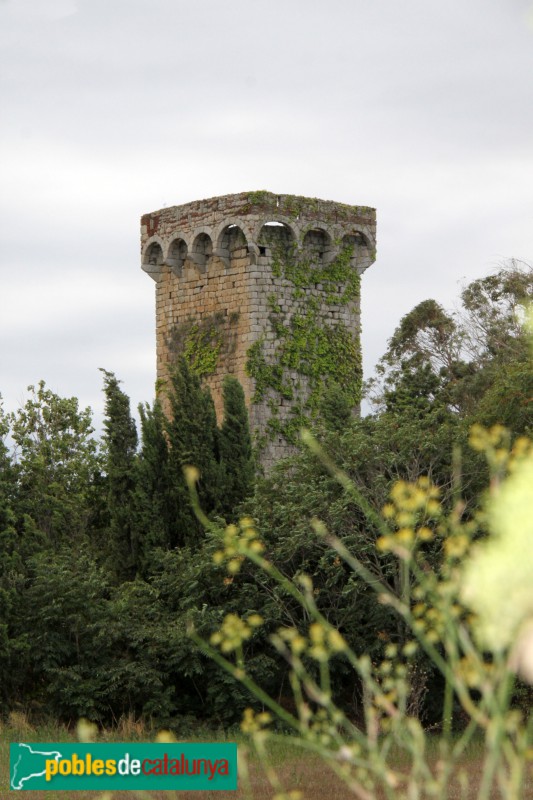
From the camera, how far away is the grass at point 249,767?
1426 cm

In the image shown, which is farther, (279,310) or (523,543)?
(279,310)

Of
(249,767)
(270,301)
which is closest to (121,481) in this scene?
(270,301)

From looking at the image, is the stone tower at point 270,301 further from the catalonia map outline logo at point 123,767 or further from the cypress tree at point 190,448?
the catalonia map outline logo at point 123,767

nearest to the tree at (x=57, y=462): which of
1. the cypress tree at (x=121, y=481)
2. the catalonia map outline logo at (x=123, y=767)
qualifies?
the cypress tree at (x=121, y=481)

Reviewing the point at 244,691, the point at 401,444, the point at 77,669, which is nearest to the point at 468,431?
the point at 401,444

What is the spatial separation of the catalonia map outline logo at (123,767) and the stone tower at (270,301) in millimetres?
13104

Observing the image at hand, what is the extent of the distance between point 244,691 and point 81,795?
5766mm

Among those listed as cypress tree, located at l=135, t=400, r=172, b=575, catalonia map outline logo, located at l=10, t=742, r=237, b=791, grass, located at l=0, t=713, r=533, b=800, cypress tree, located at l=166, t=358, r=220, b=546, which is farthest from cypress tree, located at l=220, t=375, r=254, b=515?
Result: catalonia map outline logo, located at l=10, t=742, r=237, b=791

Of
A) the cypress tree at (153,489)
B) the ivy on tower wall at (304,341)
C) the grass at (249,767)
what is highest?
the ivy on tower wall at (304,341)

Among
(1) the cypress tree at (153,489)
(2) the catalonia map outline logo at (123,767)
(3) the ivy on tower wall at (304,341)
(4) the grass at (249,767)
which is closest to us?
(2) the catalonia map outline logo at (123,767)

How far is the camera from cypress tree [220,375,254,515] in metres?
24.8

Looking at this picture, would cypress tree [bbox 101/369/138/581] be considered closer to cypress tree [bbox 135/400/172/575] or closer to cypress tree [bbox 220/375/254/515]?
cypress tree [bbox 135/400/172/575]

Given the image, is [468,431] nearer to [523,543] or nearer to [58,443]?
[523,543]

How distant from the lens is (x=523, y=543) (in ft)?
14.0
